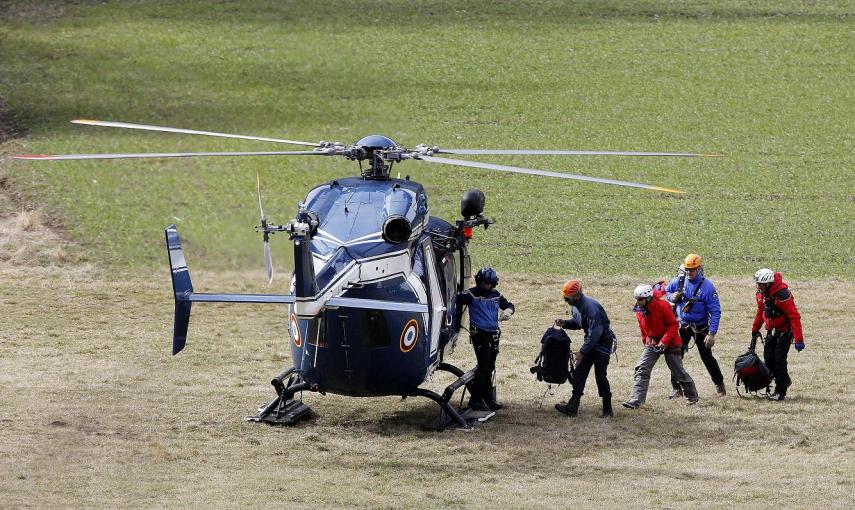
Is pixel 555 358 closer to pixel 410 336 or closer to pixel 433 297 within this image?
pixel 433 297

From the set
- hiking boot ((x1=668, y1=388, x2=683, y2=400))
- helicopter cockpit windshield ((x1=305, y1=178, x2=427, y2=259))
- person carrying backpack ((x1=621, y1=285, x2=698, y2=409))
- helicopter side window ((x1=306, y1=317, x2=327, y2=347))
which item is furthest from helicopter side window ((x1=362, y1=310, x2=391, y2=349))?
hiking boot ((x1=668, y1=388, x2=683, y2=400))

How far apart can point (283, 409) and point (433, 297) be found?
6.97 feet

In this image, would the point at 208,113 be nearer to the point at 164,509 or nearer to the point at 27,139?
the point at 27,139

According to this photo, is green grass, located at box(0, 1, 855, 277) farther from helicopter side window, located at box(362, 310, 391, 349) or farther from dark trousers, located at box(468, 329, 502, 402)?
helicopter side window, located at box(362, 310, 391, 349)

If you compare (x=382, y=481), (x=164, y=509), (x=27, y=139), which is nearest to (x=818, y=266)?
(x=382, y=481)

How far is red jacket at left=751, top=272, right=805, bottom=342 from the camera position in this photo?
15.2 m

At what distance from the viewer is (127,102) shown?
32.2 metres

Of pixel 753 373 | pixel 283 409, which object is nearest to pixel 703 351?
pixel 753 373

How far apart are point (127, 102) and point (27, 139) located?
11.0ft

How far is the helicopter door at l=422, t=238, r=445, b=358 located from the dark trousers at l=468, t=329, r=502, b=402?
73 cm

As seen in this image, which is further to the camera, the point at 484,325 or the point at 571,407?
the point at 571,407

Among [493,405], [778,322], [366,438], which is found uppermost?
[778,322]

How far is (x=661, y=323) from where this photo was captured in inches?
589

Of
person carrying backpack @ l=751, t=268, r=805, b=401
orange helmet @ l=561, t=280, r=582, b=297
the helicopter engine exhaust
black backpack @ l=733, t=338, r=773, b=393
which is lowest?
black backpack @ l=733, t=338, r=773, b=393
